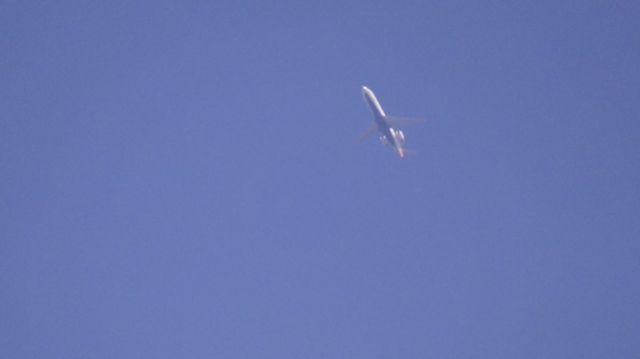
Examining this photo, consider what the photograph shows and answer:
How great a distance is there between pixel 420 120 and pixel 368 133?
4554 millimetres

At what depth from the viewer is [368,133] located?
56500 millimetres

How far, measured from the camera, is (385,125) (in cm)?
5425

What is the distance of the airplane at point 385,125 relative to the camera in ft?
176

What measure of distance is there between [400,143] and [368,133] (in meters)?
2.38

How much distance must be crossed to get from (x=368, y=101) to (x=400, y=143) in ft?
12.6

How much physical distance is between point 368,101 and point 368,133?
10.6 ft

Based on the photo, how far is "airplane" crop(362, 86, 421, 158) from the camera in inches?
2115

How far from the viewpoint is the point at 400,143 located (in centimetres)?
5556

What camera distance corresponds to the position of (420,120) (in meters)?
53.2

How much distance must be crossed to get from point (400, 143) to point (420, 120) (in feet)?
9.46
